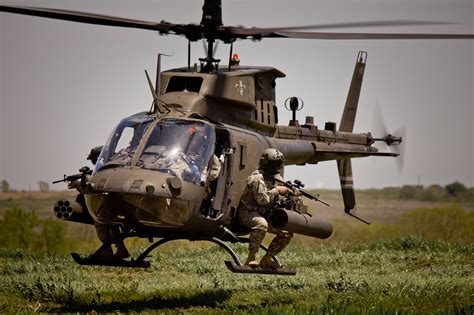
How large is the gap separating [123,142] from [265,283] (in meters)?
3.79

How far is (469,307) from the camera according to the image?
42.5 ft

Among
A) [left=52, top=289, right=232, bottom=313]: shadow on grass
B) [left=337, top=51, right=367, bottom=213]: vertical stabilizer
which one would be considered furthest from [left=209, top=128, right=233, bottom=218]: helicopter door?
[left=337, top=51, right=367, bottom=213]: vertical stabilizer

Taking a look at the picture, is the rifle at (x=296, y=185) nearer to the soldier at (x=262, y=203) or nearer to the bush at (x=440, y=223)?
the soldier at (x=262, y=203)

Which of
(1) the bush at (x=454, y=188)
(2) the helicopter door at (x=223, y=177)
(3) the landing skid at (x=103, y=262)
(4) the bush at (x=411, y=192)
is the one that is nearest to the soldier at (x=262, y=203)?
(2) the helicopter door at (x=223, y=177)

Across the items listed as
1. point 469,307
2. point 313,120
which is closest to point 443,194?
point 313,120

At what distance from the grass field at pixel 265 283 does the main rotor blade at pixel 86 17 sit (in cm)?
400

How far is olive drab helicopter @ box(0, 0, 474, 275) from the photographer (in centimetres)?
1362

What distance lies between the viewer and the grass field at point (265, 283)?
14.2 meters

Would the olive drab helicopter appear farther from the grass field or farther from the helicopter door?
the grass field

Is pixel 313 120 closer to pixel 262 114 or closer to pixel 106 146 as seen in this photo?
pixel 262 114

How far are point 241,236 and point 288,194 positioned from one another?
1.03 meters

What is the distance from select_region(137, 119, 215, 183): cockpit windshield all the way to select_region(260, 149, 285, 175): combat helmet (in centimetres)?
113

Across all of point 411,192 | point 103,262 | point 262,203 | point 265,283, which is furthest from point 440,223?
point 103,262

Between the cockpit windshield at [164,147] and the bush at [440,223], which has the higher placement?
the cockpit windshield at [164,147]
